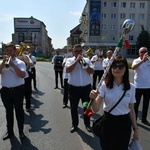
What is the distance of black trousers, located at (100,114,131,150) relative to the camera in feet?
9.36

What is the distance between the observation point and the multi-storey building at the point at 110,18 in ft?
202

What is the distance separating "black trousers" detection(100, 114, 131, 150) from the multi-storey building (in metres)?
59.2

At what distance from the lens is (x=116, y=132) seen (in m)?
2.85

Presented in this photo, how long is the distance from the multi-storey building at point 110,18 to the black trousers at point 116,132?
2331 inches

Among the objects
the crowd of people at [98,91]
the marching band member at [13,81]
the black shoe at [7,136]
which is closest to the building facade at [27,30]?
the crowd of people at [98,91]

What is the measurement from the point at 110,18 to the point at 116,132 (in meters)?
63.5

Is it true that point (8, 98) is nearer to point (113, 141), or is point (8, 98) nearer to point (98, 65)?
point (113, 141)

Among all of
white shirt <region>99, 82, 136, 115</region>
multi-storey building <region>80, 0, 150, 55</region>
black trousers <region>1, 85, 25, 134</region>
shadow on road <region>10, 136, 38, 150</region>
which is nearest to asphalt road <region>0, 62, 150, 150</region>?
shadow on road <region>10, 136, 38, 150</region>

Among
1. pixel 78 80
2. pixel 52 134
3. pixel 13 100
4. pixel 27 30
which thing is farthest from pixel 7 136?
pixel 27 30

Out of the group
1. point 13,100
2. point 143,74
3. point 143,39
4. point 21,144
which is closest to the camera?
point 21,144

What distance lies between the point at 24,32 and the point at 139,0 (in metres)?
38.1

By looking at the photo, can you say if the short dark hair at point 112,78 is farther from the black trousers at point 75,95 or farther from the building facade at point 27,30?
the building facade at point 27,30

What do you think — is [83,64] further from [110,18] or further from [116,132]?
[110,18]

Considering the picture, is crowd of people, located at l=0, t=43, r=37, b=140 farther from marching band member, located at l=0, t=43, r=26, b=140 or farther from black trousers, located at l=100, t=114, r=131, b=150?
black trousers, located at l=100, t=114, r=131, b=150
